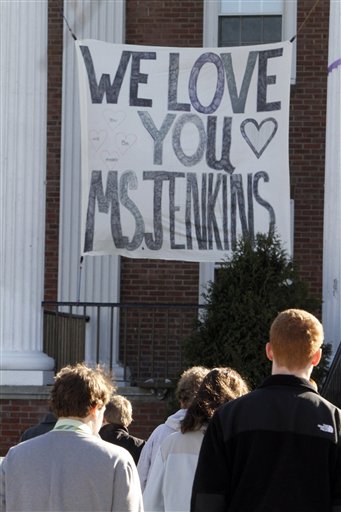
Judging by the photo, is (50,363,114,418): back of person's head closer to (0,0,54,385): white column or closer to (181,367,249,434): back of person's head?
(181,367,249,434): back of person's head

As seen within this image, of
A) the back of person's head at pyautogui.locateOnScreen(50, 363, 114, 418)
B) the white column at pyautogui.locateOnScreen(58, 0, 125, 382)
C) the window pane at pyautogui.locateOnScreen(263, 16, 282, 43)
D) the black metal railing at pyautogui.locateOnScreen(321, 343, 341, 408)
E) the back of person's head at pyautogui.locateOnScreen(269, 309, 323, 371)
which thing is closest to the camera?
the back of person's head at pyautogui.locateOnScreen(269, 309, 323, 371)

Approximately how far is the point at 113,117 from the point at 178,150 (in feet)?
2.49

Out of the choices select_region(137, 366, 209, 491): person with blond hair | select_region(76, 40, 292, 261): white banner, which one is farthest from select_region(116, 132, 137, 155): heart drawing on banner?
Result: select_region(137, 366, 209, 491): person with blond hair

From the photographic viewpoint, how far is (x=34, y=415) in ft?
41.4

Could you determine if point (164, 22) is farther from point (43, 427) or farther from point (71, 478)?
point (71, 478)

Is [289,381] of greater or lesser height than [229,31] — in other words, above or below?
below

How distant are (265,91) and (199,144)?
0.89 m

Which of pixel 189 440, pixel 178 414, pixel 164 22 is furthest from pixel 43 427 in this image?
pixel 164 22

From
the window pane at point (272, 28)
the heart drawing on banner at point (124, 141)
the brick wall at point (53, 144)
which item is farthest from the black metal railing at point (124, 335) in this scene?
the window pane at point (272, 28)

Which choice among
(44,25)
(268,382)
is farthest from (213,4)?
(268,382)

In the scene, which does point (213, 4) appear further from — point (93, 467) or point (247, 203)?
point (93, 467)

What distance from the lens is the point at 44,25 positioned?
13312 mm

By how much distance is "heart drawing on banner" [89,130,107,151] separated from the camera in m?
12.2

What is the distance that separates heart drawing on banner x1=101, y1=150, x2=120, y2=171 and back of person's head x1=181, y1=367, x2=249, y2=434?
6909 mm
